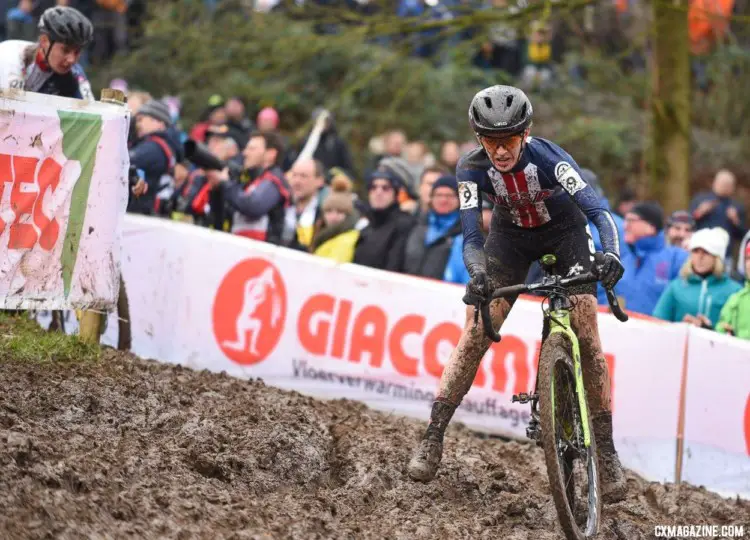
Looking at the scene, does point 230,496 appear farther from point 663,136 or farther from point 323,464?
point 663,136

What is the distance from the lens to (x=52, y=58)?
29.6 feet

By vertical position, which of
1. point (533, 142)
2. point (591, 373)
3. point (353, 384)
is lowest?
point (353, 384)

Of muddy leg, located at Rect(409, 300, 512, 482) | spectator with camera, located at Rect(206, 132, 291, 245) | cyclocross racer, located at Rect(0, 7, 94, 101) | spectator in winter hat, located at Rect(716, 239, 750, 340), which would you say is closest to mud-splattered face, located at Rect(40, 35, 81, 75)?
cyclocross racer, located at Rect(0, 7, 94, 101)

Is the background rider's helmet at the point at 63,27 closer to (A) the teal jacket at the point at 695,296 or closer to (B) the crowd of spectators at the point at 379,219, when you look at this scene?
(B) the crowd of spectators at the point at 379,219

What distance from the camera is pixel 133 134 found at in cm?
1125

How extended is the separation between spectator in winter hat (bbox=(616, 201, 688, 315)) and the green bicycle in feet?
14.1

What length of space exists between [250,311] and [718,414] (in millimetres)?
4331

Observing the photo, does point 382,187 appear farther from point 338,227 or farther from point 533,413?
point 533,413

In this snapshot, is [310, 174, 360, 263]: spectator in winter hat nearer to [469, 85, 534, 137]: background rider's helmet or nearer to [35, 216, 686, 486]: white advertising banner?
[35, 216, 686, 486]: white advertising banner

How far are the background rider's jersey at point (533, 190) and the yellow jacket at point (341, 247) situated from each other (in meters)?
4.57

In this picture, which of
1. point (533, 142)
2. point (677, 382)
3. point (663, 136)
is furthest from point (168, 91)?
point (533, 142)

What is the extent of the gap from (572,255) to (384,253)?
4675mm

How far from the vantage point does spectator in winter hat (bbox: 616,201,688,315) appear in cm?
1128

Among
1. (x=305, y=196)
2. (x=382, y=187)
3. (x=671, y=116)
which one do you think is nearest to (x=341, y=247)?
(x=382, y=187)
